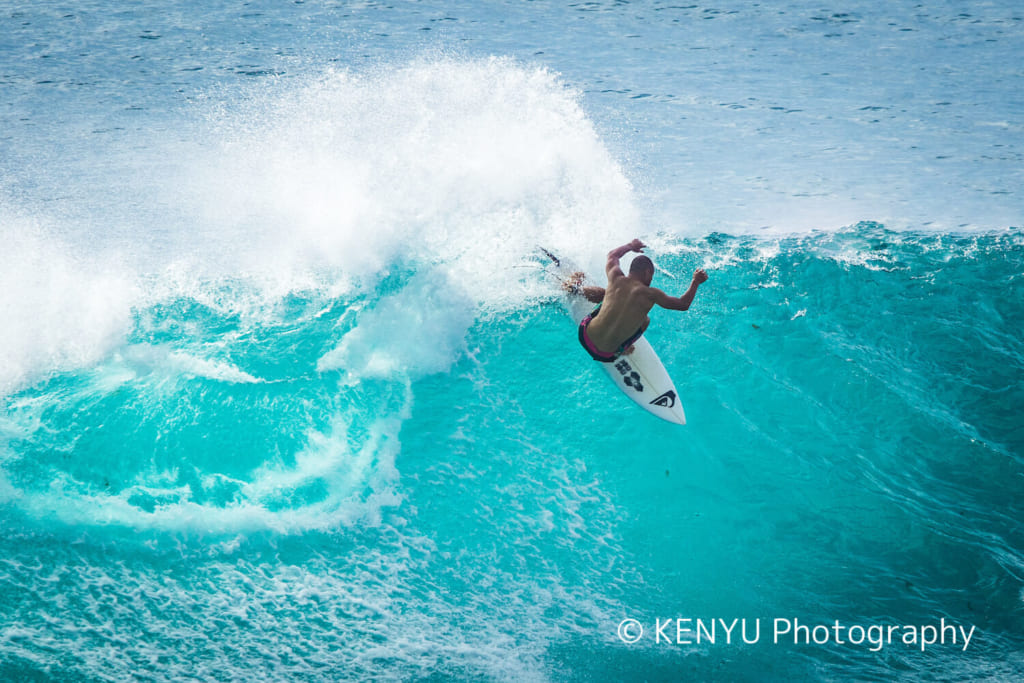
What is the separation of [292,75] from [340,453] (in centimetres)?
1135

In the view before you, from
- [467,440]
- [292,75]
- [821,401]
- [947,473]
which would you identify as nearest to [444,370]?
[467,440]

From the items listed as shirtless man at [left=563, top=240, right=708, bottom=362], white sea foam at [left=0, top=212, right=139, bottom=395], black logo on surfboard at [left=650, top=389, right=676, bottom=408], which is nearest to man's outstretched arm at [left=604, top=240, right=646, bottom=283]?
shirtless man at [left=563, top=240, right=708, bottom=362]

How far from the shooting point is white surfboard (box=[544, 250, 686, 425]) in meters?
8.14

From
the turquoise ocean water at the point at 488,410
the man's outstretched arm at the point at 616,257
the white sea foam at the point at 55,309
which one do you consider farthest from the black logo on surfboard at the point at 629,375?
the white sea foam at the point at 55,309

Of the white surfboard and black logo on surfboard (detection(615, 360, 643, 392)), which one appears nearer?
the white surfboard

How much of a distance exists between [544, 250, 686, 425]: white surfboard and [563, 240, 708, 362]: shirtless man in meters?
0.26

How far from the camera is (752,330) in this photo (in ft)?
30.7

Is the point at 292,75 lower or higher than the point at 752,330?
higher

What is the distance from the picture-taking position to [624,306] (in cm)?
738

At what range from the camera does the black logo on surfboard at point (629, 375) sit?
27.0ft

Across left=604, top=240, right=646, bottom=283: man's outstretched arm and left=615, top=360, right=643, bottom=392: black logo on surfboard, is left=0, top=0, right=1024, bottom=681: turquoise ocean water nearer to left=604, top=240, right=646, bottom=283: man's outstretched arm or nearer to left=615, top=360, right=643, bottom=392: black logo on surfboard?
left=615, top=360, right=643, bottom=392: black logo on surfboard

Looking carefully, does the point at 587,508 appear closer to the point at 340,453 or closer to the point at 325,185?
the point at 340,453

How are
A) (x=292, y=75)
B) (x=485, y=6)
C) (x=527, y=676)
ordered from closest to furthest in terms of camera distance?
(x=527, y=676) < (x=292, y=75) < (x=485, y=6)

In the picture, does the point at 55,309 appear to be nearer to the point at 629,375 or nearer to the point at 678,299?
the point at 629,375
